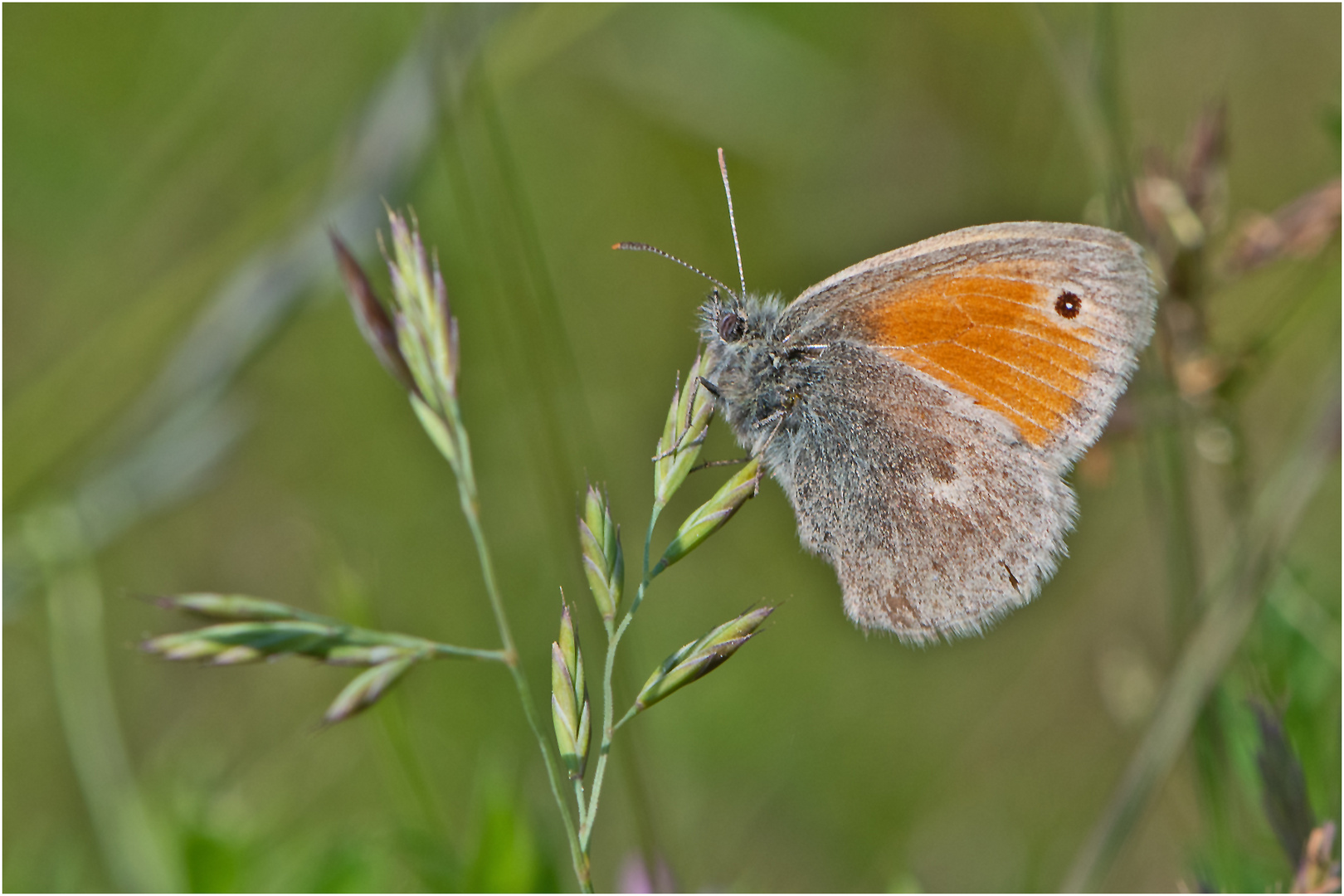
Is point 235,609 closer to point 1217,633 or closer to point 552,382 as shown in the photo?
point 1217,633

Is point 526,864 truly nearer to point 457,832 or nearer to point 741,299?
point 741,299

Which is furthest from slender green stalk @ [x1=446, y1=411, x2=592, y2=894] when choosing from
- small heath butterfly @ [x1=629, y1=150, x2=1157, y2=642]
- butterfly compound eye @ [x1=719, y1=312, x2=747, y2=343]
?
butterfly compound eye @ [x1=719, y1=312, x2=747, y2=343]

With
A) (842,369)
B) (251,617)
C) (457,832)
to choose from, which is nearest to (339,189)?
(842,369)

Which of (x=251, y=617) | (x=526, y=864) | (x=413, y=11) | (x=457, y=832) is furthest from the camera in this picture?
(x=413, y=11)

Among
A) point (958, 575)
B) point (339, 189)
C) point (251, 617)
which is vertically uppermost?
point (339, 189)

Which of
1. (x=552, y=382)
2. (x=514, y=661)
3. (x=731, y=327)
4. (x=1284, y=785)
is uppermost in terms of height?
(x=552, y=382)

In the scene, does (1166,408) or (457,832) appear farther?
(457,832)

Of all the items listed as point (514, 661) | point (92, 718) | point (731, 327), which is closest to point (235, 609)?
point (514, 661)
